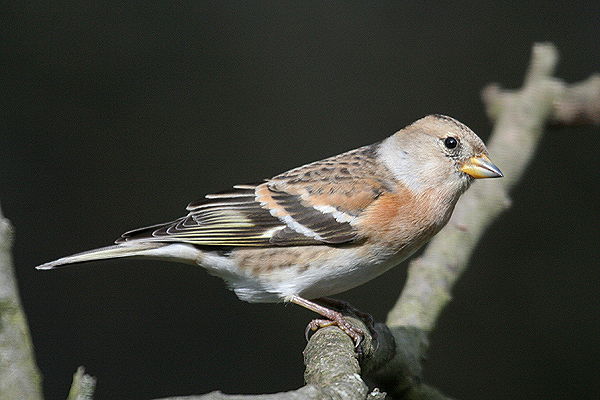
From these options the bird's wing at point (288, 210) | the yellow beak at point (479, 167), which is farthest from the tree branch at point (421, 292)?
the yellow beak at point (479, 167)

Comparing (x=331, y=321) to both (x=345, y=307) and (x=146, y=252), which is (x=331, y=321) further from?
(x=146, y=252)

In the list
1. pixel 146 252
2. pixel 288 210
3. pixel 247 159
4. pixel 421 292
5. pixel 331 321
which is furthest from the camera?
pixel 247 159

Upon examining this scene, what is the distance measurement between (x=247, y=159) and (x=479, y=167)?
222 centimetres

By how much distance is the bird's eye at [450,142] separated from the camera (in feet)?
8.25

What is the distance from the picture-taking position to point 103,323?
4082 millimetres

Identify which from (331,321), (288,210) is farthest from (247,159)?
(331,321)

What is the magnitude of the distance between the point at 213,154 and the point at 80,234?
970 mm

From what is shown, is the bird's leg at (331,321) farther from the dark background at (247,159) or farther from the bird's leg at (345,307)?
the dark background at (247,159)

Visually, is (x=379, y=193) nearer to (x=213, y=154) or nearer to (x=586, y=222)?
(x=213, y=154)

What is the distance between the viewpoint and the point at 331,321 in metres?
2.29

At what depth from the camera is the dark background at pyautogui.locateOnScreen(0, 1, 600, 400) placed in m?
4.11

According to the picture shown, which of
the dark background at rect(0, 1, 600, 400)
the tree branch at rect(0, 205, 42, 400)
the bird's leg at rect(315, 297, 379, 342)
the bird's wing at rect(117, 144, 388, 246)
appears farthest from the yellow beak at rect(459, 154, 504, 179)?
the dark background at rect(0, 1, 600, 400)

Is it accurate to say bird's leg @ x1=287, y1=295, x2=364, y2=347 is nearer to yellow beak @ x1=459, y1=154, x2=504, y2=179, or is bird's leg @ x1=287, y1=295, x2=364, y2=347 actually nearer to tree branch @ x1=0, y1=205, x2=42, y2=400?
yellow beak @ x1=459, y1=154, x2=504, y2=179

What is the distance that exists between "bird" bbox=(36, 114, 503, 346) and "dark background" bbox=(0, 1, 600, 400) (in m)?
1.73
